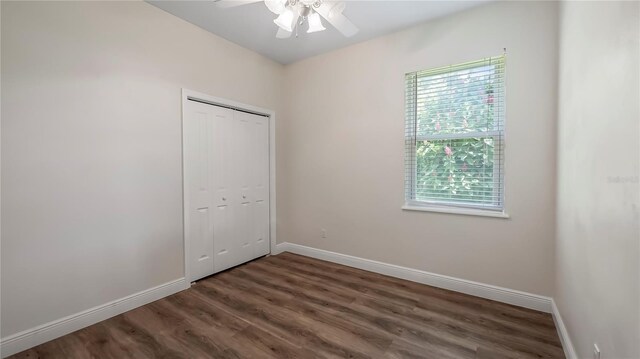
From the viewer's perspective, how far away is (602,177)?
47.3 inches

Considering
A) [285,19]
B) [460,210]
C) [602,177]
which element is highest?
[285,19]

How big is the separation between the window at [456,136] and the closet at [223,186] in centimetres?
196

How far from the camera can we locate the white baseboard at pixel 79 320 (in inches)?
70.0

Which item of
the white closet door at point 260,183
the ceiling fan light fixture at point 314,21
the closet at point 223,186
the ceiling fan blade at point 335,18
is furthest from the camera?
the white closet door at point 260,183

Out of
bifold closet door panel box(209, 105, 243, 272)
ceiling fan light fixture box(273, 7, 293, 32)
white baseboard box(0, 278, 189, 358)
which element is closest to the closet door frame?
bifold closet door panel box(209, 105, 243, 272)

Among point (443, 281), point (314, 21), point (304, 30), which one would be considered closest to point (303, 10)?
point (314, 21)

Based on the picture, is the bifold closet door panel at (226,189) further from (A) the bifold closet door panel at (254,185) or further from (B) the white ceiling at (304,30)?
(B) the white ceiling at (304,30)

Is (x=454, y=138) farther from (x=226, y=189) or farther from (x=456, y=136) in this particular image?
(x=226, y=189)

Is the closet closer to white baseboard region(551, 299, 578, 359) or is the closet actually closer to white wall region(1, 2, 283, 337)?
white wall region(1, 2, 283, 337)

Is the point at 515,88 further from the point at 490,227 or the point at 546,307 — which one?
the point at 546,307

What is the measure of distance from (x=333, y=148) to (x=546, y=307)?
2.61 meters

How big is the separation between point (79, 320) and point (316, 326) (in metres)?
1.85

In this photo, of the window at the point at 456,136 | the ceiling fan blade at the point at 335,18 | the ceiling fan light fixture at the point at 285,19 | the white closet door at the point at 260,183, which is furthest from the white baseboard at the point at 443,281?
the ceiling fan light fixture at the point at 285,19

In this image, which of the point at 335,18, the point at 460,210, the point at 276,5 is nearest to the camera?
the point at 276,5
